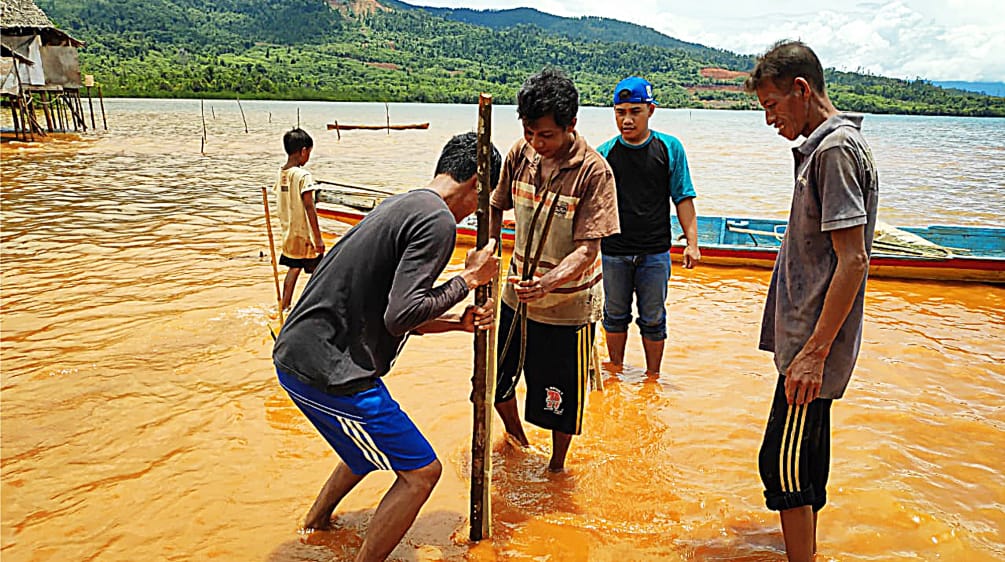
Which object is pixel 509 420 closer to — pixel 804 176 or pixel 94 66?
pixel 804 176

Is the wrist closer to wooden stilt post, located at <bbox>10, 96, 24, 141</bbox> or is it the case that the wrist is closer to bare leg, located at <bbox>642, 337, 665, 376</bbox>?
bare leg, located at <bbox>642, 337, 665, 376</bbox>

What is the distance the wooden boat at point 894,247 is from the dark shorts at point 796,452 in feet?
19.6

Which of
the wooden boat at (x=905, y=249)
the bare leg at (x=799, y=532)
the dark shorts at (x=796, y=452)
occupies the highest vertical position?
the dark shorts at (x=796, y=452)

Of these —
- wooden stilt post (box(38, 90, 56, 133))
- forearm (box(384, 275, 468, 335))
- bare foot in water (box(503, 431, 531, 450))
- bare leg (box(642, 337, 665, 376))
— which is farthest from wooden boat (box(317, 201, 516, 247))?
wooden stilt post (box(38, 90, 56, 133))

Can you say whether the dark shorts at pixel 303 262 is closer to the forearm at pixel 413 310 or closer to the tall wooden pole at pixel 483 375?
the tall wooden pole at pixel 483 375

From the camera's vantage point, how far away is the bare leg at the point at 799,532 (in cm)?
287

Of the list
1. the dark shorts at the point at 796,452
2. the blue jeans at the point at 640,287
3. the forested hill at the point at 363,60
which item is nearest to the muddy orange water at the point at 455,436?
the blue jeans at the point at 640,287

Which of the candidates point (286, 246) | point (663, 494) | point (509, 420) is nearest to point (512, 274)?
point (509, 420)

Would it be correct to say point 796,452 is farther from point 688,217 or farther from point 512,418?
point 688,217

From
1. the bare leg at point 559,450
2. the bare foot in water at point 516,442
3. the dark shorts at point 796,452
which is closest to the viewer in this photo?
the dark shorts at point 796,452

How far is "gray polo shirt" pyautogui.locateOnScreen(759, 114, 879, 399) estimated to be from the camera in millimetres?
2410

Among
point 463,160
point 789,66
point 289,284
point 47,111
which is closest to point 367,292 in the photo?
point 463,160

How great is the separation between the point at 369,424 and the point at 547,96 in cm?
163

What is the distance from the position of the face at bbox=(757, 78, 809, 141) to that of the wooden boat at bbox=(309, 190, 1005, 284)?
6081 millimetres
